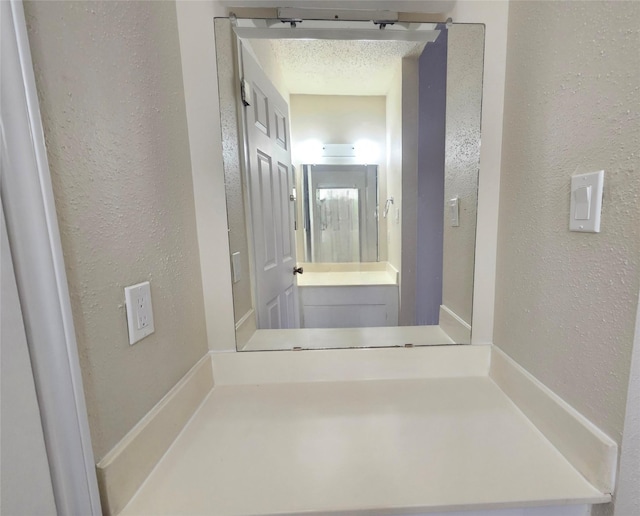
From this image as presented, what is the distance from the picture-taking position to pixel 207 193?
0.82 meters

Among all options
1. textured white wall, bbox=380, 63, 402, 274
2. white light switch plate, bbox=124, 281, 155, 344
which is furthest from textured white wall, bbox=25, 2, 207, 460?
textured white wall, bbox=380, 63, 402, 274

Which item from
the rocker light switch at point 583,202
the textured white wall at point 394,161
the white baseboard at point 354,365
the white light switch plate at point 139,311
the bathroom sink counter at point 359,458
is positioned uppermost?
the textured white wall at point 394,161

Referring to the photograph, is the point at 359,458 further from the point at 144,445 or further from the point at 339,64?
the point at 339,64

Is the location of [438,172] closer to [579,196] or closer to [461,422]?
[579,196]

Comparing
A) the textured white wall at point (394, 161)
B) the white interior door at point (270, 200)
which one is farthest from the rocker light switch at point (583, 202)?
the white interior door at point (270, 200)

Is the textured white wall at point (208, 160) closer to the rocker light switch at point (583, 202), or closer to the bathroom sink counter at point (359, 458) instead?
the bathroom sink counter at point (359, 458)

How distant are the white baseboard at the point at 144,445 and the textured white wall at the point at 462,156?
0.85 m

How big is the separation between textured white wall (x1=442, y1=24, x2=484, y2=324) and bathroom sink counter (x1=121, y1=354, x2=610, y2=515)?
1.05 feet

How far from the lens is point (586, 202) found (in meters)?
0.51

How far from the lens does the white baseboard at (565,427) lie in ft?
1.63

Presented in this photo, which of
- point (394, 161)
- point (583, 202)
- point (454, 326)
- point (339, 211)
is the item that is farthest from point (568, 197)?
point (339, 211)

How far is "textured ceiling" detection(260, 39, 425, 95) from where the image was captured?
884mm

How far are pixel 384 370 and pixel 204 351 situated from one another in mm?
568

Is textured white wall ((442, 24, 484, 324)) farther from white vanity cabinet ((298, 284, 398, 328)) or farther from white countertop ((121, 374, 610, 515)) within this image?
white countertop ((121, 374, 610, 515))
